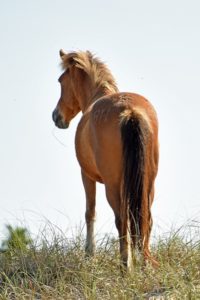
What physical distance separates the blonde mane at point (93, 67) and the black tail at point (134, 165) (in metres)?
2.18

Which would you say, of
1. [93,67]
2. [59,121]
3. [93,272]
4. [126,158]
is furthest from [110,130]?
[59,121]

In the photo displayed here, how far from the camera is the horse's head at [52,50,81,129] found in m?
10.2

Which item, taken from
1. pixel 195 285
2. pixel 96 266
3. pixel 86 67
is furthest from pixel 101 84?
pixel 195 285

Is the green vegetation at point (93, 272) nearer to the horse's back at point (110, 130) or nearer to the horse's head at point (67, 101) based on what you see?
the horse's back at point (110, 130)

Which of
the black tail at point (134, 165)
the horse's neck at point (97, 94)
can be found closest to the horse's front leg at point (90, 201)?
the horse's neck at point (97, 94)

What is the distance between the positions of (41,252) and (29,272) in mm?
270

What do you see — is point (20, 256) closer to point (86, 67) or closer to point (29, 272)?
point (29, 272)

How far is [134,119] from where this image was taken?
7254 mm

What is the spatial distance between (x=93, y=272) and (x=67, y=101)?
4.34m

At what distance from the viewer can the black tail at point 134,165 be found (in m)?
7.11

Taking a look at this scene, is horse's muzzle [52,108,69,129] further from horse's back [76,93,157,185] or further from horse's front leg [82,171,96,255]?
horse's back [76,93,157,185]

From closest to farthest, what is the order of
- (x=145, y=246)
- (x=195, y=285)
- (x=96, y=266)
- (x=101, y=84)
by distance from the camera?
(x=195, y=285) → (x=96, y=266) → (x=145, y=246) → (x=101, y=84)

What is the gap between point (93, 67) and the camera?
9789 mm

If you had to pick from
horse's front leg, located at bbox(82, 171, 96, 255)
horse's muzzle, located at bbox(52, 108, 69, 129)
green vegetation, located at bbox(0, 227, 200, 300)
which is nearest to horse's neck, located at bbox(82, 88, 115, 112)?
horse's muzzle, located at bbox(52, 108, 69, 129)
